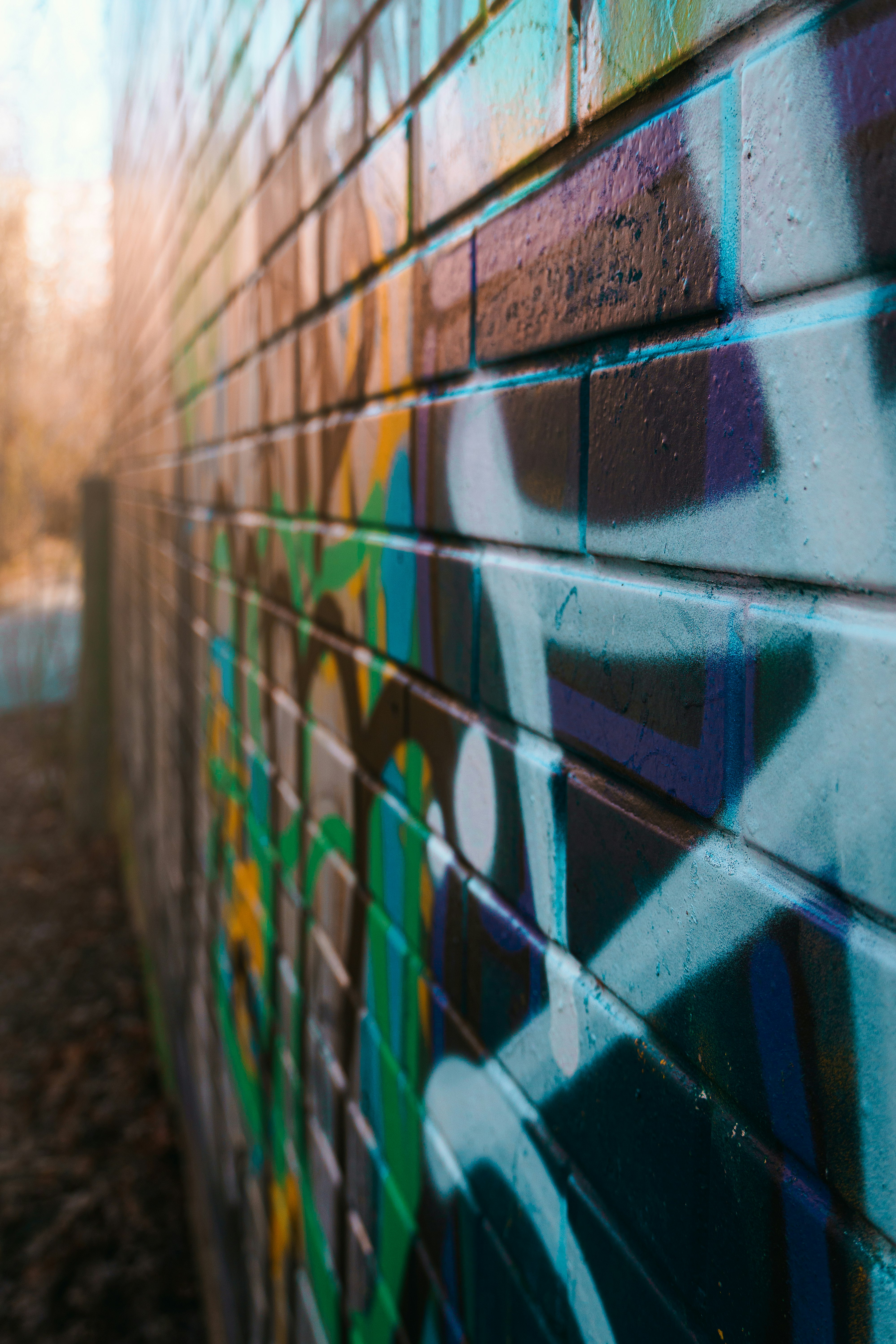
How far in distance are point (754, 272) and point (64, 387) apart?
12.0 metres

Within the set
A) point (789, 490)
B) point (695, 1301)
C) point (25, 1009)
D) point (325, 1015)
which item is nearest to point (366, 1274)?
point (325, 1015)

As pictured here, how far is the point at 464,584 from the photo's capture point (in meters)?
0.99

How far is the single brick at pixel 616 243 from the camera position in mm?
613

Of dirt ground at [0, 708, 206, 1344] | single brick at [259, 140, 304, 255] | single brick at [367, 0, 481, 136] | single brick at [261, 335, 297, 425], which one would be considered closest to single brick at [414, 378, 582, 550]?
single brick at [367, 0, 481, 136]

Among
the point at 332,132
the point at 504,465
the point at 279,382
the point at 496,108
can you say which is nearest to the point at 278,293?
the point at 279,382

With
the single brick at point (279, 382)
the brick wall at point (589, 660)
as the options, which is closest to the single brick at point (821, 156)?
the brick wall at point (589, 660)

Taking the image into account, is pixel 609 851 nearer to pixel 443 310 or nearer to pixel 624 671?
pixel 624 671

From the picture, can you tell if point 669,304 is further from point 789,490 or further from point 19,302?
point 19,302

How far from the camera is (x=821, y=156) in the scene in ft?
1.69

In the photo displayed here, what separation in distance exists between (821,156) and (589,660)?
374 mm

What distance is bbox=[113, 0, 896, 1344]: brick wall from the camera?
519 millimetres

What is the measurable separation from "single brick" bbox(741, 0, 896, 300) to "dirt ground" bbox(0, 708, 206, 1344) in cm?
352

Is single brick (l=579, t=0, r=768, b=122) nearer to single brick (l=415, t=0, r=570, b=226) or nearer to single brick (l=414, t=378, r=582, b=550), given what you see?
single brick (l=415, t=0, r=570, b=226)

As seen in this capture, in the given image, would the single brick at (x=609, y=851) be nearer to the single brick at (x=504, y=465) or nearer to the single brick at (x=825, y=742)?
the single brick at (x=825, y=742)
